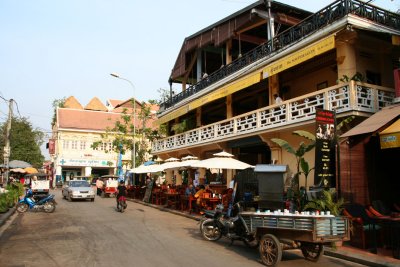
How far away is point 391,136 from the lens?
9961mm

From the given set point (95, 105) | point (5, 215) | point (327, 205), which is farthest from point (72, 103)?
point (327, 205)

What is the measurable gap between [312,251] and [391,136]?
4112 millimetres

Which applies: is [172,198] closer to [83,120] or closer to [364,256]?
[364,256]

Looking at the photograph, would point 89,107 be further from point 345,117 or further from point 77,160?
point 345,117

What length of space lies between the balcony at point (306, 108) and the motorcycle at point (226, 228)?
18.7 feet

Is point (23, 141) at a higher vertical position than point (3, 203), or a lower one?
A: higher

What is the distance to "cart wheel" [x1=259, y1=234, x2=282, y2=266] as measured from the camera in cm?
752

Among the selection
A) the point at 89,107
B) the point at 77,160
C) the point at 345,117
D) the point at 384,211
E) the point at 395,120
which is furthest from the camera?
the point at 89,107

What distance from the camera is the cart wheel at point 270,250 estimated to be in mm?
7523

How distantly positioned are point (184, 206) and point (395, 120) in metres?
11.5

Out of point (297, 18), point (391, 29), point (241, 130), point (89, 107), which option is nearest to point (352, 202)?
point (391, 29)

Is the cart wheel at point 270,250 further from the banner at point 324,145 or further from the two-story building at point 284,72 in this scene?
the two-story building at point 284,72

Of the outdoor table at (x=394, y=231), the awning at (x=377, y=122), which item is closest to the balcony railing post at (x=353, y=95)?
the awning at (x=377, y=122)

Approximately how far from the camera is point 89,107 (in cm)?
7044
